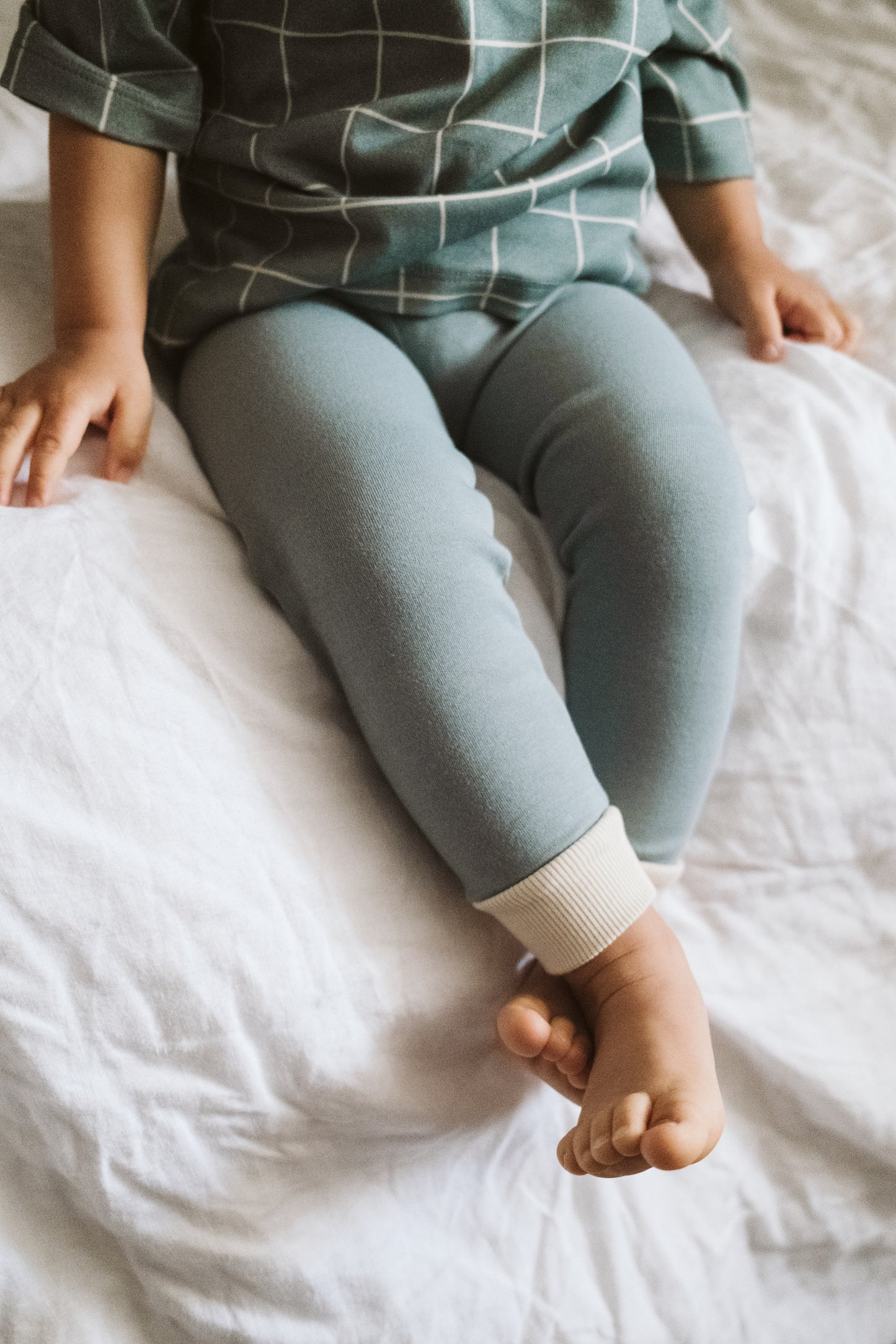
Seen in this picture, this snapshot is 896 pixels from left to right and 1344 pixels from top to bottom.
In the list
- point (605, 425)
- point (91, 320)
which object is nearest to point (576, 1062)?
point (605, 425)

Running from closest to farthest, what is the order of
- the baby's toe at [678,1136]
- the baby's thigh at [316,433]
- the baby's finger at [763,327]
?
1. the baby's toe at [678,1136]
2. the baby's thigh at [316,433]
3. the baby's finger at [763,327]

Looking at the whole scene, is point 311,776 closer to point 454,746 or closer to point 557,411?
point 454,746

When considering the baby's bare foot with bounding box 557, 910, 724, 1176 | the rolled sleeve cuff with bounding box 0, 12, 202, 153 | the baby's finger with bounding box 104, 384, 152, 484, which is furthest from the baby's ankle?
the rolled sleeve cuff with bounding box 0, 12, 202, 153

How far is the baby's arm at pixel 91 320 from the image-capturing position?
0.54 metres

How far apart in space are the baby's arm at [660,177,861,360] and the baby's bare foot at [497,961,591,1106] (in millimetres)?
467

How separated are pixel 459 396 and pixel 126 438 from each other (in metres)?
0.21

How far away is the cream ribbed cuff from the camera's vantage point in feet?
1.57

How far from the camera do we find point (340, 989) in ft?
1.56

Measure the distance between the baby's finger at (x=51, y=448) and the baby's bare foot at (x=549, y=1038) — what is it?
0.36 metres

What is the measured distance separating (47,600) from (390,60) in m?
0.38

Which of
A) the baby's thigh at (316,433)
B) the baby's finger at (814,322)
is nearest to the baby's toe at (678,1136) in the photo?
the baby's thigh at (316,433)

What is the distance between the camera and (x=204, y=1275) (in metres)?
0.46

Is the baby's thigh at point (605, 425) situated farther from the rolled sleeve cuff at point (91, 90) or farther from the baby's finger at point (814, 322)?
the rolled sleeve cuff at point (91, 90)

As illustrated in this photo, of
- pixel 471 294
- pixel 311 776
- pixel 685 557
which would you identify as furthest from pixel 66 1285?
pixel 471 294
